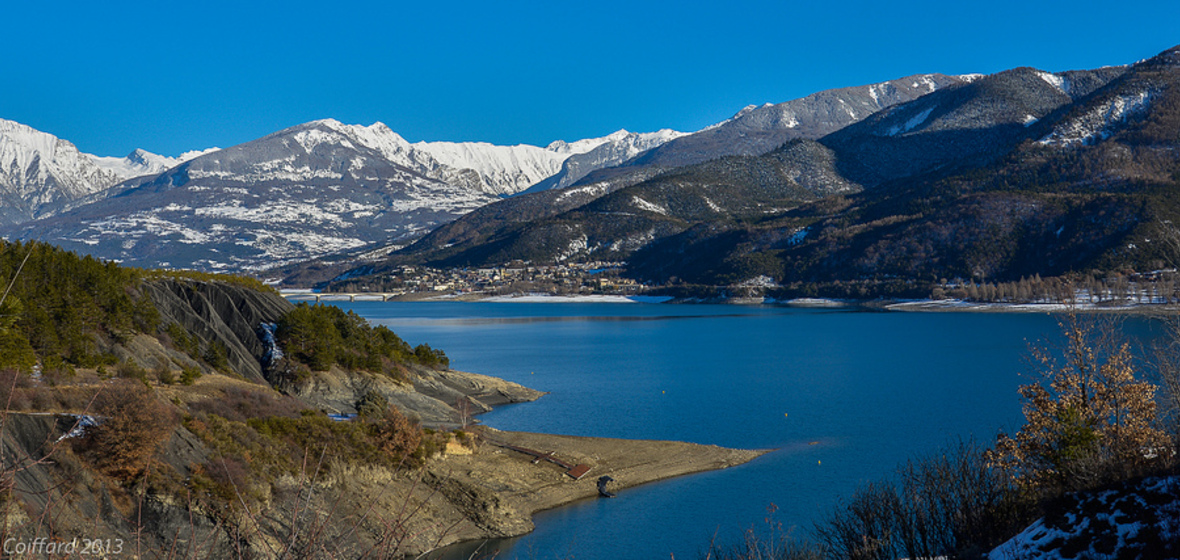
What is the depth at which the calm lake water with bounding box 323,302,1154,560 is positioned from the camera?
26016mm

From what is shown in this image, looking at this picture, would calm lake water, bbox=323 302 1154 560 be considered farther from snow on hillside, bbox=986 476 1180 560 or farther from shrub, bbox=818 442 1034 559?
snow on hillside, bbox=986 476 1180 560

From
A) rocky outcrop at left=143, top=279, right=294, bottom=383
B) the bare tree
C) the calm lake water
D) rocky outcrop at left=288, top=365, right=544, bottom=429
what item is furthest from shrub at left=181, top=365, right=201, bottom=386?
the bare tree

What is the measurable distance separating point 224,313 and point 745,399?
1200 inches

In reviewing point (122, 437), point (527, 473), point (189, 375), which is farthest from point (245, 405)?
point (527, 473)

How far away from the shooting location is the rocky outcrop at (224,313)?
121 ft

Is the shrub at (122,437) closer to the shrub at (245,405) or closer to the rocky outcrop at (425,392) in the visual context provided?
the shrub at (245,405)

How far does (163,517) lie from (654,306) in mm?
149660

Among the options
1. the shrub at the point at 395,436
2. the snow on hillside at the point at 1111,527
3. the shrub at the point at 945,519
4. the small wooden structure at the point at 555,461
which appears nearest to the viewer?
the snow on hillside at the point at 1111,527

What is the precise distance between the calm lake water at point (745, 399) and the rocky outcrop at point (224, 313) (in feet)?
41.6

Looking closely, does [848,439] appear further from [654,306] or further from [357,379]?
[654,306]

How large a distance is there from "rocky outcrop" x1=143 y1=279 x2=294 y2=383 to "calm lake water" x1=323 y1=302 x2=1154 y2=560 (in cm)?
1268

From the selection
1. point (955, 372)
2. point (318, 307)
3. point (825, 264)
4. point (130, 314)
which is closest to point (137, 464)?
point (130, 314)

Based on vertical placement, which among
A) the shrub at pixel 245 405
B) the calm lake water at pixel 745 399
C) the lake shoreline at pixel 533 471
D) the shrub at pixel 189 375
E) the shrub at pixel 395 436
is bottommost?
the calm lake water at pixel 745 399

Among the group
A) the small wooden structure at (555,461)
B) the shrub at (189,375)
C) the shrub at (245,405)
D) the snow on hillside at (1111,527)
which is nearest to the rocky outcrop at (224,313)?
the shrub at (189,375)
